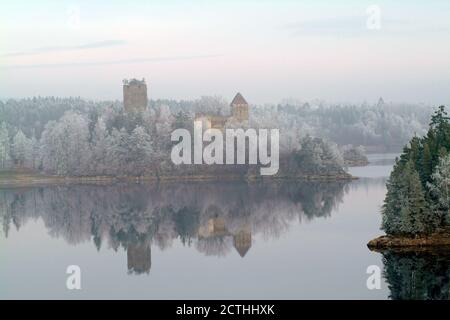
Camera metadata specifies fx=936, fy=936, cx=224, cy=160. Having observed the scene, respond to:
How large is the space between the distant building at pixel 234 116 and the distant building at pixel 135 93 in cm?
1051

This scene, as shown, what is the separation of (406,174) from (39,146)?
208 feet

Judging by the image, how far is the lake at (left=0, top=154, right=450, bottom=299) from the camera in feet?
109

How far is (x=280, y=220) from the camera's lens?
176 ft

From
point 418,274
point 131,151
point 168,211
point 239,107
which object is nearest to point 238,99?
point 239,107

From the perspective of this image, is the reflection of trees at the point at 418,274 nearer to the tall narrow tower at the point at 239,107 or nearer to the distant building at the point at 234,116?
the distant building at the point at 234,116

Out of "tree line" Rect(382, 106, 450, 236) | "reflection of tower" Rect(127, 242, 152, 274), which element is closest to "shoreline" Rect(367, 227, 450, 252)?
"tree line" Rect(382, 106, 450, 236)

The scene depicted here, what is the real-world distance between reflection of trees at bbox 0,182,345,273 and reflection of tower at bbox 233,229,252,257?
0.15 ft

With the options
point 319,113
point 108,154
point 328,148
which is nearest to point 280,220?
point 328,148

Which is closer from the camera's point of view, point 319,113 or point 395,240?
point 395,240

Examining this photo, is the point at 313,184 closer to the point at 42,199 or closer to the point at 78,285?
the point at 42,199

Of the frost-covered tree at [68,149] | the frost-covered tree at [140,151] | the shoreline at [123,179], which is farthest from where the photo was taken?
the frost-covered tree at [68,149]

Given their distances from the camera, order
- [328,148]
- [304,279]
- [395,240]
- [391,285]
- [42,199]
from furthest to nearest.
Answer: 1. [328,148]
2. [42,199]
3. [395,240]
4. [304,279]
5. [391,285]

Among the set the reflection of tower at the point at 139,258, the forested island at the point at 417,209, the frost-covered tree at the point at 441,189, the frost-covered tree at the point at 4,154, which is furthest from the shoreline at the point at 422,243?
the frost-covered tree at the point at 4,154

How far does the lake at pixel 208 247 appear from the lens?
33375 mm
